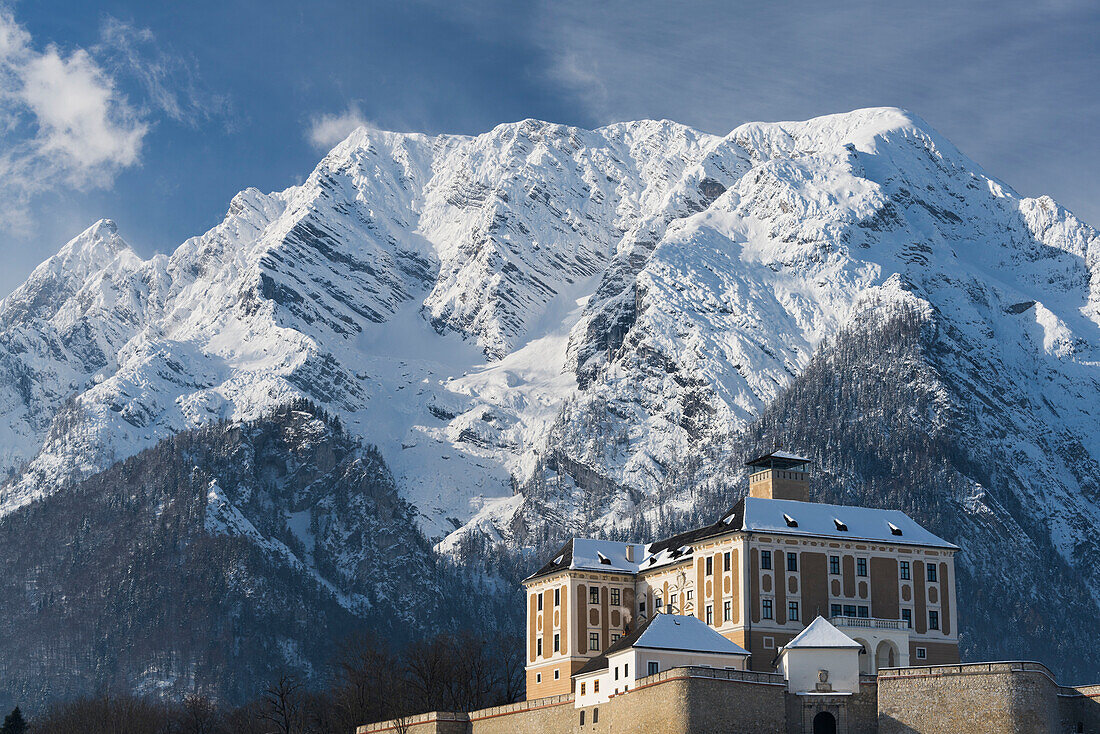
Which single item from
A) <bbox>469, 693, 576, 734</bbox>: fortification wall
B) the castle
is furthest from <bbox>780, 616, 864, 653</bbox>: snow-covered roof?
<bbox>469, 693, 576, 734</bbox>: fortification wall

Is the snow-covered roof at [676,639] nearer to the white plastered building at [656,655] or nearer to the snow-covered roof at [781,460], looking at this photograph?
the white plastered building at [656,655]

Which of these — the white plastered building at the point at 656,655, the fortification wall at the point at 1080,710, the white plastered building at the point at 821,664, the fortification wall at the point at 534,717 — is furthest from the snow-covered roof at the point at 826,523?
the fortification wall at the point at 1080,710

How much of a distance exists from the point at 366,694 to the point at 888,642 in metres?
51.8

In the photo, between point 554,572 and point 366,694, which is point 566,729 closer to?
point 554,572

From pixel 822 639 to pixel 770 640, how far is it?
56.6 ft

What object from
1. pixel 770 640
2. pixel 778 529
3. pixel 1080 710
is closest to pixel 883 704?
pixel 1080 710

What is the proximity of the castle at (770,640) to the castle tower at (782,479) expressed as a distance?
0.55 feet

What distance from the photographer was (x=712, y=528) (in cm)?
13662

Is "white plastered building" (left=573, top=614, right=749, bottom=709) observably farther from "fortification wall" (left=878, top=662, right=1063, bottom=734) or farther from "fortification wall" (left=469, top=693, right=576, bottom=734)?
"fortification wall" (left=878, top=662, right=1063, bottom=734)

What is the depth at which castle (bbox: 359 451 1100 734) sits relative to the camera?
337 ft

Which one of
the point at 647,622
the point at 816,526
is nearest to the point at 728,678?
the point at 647,622

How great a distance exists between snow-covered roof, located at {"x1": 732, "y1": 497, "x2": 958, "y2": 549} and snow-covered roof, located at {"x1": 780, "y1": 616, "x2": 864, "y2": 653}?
17412mm

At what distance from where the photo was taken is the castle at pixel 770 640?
337 feet

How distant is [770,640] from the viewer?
5064 inches
